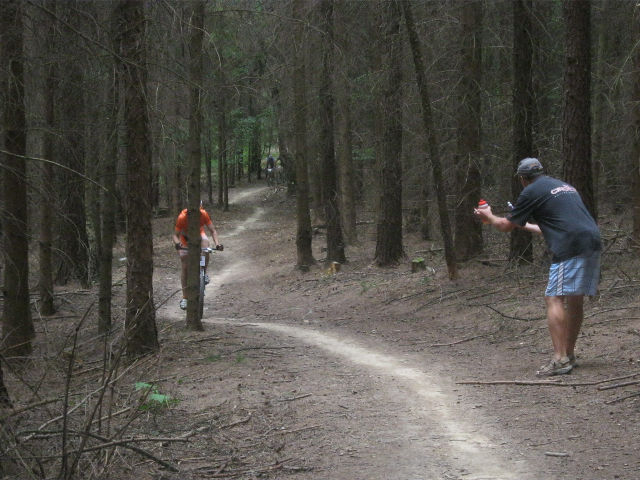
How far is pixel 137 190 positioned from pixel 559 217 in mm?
5102

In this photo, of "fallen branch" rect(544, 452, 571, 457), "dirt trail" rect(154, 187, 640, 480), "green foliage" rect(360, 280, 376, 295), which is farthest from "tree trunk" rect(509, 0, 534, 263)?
"fallen branch" rect(544, 452, 571, 457)

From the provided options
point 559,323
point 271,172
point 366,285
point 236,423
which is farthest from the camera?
point 271,172

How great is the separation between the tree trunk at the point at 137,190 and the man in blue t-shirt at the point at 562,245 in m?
4.26

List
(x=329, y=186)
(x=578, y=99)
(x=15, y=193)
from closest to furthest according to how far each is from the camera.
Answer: (x=15, y=193) < (x=578, y=99) < (x=329, y=186)

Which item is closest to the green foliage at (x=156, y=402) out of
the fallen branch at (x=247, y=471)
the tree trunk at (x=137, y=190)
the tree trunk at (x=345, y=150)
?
the fallen branch at (x=247, y=471)

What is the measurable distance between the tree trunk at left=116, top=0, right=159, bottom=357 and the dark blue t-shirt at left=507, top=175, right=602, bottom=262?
4570 millimetres

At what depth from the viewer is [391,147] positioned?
16.6m

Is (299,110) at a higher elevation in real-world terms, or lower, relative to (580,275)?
higher

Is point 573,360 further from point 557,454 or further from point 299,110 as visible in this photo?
point 299,110

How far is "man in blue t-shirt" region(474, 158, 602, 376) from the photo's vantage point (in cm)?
697

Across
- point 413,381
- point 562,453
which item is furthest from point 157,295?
point 562,453

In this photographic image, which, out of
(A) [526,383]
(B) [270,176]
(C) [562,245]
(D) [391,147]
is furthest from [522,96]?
(B) [270,176]

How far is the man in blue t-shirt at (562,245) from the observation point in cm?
697

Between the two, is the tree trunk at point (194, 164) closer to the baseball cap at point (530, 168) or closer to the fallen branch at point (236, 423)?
the fallen branch at point (236, 423)
